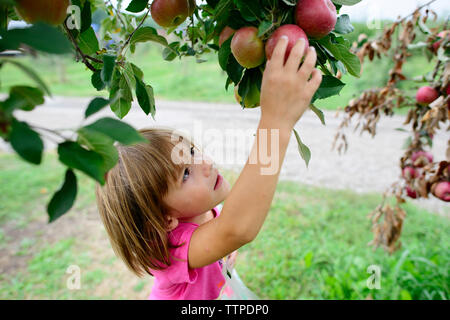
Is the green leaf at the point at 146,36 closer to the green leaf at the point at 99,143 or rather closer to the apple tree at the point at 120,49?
the apple tree at the point at 120,49

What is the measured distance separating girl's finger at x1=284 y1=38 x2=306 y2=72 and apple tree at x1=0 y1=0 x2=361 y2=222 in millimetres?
15

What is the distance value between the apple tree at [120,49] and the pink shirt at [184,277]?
0.33m

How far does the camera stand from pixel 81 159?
0.32 metres

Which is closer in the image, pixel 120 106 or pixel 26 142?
pixel 26 142

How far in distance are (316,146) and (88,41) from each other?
12.0 feet

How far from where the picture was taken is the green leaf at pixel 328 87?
1.58ft

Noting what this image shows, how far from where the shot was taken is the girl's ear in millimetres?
837

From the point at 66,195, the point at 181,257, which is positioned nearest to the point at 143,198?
the point at 181,257

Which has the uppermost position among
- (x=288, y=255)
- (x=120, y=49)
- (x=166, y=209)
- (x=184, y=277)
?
(x=120, y=49)

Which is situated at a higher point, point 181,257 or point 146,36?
point 146,36

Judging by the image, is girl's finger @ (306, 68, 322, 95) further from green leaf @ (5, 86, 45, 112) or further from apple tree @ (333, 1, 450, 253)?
apple tree @ (333, 1, 450, 253)

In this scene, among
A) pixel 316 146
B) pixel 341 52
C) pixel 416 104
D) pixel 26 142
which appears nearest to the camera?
pixel 26 142

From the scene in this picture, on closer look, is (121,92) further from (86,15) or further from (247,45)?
(247,45)

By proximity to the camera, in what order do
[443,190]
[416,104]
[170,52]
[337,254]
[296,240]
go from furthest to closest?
[296,240]
[337,254]
[416,104]
[443,190]
[170,52]
